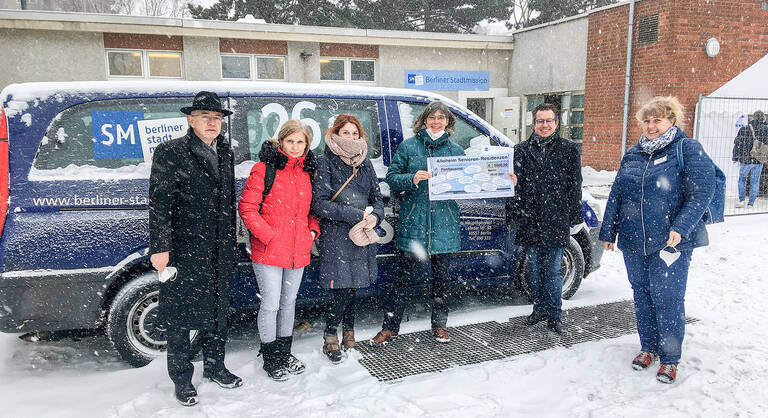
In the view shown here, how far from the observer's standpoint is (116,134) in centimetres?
338

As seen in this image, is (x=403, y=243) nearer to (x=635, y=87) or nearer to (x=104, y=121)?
(x=104, y=121)

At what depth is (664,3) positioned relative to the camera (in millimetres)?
11492

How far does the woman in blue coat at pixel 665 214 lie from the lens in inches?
125

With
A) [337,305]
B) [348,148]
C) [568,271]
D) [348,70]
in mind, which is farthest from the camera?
[348,70]

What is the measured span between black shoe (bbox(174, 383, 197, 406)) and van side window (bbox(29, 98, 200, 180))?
4.47 ft

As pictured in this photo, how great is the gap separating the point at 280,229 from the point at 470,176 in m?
1.43

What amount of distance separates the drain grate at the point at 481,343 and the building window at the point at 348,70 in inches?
460

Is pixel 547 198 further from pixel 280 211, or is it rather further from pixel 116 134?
pixel 116 134

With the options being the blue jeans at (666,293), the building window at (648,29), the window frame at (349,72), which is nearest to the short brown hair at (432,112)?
the blue jeans at (666,293)

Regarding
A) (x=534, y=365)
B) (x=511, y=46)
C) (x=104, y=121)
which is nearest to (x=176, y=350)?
(x=104, y=121)

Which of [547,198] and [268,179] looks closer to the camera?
[268,179]

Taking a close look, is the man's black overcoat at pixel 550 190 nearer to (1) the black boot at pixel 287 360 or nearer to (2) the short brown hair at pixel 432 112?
(2) the short brown hair at pixel 432 112

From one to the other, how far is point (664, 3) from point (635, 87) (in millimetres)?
1944

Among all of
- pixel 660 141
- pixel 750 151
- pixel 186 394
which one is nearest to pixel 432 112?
pixel 660 141
